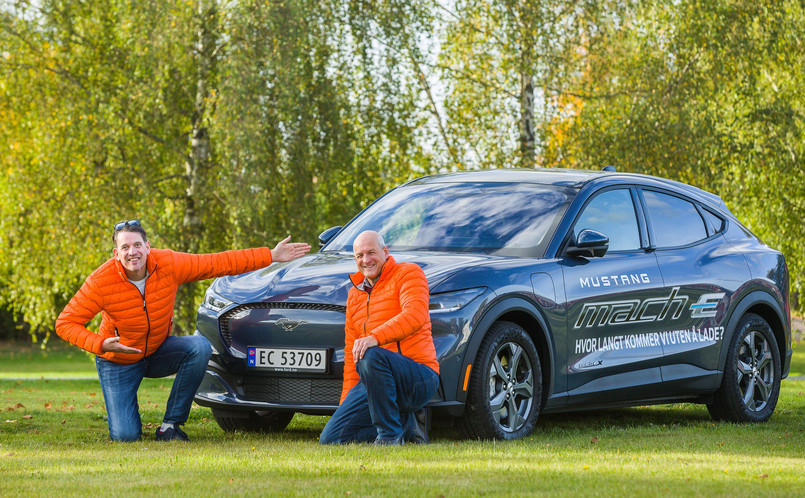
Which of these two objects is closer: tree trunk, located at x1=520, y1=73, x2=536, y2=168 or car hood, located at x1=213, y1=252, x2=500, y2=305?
car hood, located at x1=213, y1=252, x2=500, y2=305

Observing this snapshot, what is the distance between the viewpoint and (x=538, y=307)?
Result: 7.50 m

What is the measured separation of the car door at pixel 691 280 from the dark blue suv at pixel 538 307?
14 millimetres

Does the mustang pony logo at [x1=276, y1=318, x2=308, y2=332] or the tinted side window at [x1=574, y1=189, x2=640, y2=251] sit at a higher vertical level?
the tinted side window at [x1=574, y1=189, x2=640, y2=251]

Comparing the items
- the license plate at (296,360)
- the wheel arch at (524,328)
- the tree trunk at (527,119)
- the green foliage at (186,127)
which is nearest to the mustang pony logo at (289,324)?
the license plate at (296,360)

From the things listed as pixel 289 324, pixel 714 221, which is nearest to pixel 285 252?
pixel 289 324

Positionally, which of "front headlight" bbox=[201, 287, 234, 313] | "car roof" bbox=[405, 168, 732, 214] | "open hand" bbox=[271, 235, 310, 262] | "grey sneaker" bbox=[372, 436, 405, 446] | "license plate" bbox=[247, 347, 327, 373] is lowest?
"grey sneaker" bbox=[372, 436, 405, 446]

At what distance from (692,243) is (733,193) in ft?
43.7

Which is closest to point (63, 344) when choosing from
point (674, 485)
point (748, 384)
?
point (748, 384)

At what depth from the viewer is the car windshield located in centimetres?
792

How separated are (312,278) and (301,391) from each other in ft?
2.32

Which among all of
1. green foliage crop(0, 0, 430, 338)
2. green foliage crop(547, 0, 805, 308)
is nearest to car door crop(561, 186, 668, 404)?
green foliage crop(0, 0, 430, 338)

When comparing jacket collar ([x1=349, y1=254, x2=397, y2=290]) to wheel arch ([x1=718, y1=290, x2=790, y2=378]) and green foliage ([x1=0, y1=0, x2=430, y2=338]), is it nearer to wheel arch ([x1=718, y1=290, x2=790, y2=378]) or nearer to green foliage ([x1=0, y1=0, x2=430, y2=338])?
wheel arch ([x1=718, y1=290, x2=790, y2=378])

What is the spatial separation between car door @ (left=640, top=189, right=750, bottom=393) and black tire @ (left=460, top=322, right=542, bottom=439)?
59.1 inches

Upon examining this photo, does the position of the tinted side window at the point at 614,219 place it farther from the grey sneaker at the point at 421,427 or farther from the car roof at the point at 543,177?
the grey sneaker at the point at 421,427
